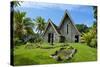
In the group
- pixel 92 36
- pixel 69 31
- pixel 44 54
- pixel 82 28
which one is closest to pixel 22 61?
pixel 44 54

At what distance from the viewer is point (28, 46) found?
2510 millimetres

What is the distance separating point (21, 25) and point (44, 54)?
43 cm

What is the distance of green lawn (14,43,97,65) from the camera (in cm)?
247

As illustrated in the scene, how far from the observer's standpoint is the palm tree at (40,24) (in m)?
2.57

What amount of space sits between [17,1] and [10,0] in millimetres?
76

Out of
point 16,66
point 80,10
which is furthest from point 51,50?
point 80,10

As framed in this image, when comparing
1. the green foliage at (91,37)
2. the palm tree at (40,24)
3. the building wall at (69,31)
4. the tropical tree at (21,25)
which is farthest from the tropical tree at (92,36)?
the tropical tree at (21,25)

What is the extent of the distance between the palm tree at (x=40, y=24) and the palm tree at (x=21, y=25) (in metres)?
0.06

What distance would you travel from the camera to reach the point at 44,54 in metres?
2.59

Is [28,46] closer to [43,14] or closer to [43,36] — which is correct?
[43,36]

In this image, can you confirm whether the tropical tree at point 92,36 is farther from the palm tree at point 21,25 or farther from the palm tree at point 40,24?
the palm tree at point 21,25

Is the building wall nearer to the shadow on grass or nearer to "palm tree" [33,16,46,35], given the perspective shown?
"palm tree" [33,16,46,35]

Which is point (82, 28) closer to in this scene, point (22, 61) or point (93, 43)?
point (93, 43)

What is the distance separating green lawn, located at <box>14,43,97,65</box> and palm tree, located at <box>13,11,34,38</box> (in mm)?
157
